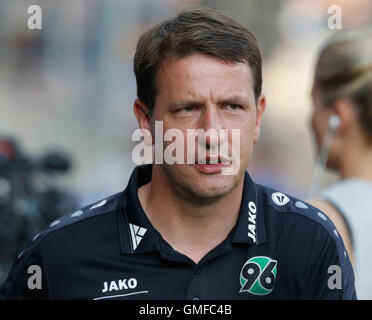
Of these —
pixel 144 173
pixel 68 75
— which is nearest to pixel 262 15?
pixel 68 75

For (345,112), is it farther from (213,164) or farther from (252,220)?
(213,164)

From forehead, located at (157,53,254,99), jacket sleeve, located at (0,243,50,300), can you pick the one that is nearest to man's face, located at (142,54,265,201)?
forehead, located at (157,53,254,99)

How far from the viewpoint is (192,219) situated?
2641 mm

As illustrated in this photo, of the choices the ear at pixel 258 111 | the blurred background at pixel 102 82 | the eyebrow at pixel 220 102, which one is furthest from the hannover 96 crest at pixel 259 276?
the blurred background at pixel 102 82

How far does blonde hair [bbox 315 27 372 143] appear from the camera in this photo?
3.21 metres

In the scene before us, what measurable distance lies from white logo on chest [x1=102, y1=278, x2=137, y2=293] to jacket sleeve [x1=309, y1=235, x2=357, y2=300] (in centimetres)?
57

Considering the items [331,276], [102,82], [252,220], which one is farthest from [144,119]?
[102,82]

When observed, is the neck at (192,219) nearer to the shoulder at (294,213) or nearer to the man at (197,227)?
the man at (197,227)

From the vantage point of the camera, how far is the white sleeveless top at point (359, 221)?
2.99 meters

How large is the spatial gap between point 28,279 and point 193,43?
3.13 ft

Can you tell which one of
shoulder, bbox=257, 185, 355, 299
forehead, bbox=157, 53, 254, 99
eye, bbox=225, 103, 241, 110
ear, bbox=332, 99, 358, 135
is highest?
forehead, bbox=157, 53, 254, 99

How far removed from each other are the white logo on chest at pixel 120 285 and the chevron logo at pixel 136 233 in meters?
0.11

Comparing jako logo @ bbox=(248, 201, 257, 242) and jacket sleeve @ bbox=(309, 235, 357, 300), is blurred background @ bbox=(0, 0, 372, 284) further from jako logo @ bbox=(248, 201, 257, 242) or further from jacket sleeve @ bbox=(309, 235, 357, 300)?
jacket sleeve @ bbox=(309, 235, 357, 300)
